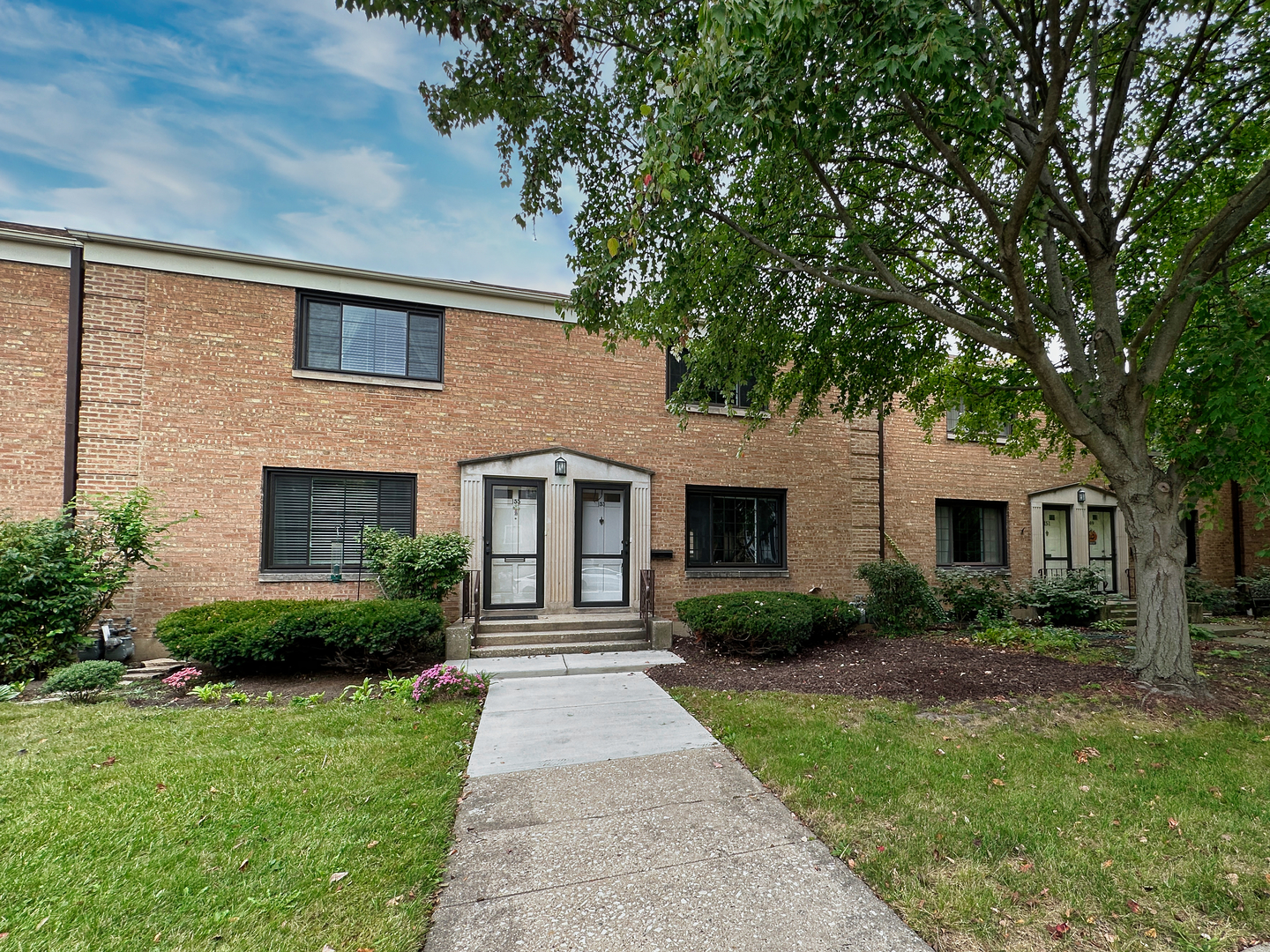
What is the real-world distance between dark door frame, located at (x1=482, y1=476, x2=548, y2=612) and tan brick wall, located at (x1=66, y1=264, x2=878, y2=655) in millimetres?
534

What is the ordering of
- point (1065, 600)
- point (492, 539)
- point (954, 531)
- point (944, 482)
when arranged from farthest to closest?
point (954, 531) → point (944, 482) → point (1065, 600) → point (492, 539)

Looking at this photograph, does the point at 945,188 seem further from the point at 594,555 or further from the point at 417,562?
the point at 417,562

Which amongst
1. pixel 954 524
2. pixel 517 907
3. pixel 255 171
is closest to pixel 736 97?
pixel 517 907

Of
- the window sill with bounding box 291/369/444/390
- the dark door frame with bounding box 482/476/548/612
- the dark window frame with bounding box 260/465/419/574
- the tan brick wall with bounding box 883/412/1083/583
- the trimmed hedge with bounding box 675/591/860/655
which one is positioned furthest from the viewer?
the tan brick wall with bounding box 883/412/1083/583

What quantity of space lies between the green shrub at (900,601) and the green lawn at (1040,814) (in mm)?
4368

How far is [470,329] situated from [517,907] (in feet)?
27.4

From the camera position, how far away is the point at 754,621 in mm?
7531

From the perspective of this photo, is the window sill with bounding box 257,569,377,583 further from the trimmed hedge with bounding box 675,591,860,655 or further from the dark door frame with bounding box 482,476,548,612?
the trimmed hedge with bounding box 675,591,860,655

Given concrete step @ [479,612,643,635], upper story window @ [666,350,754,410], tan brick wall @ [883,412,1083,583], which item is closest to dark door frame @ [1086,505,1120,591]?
tan brick wall @ [883,412,1083,583]

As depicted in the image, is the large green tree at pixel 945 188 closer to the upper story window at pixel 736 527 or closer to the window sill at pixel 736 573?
the upper story window at pixel 736 527

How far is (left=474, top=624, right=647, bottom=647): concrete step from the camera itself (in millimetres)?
8148

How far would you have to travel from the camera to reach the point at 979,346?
29.2ft

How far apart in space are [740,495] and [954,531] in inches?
210

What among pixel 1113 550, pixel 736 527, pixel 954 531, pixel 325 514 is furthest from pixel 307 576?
pixel 1113 550
